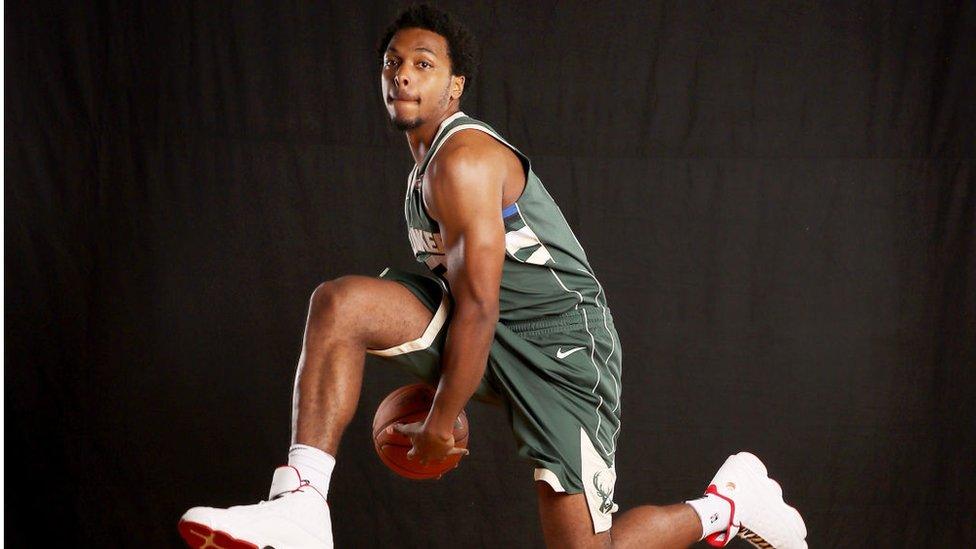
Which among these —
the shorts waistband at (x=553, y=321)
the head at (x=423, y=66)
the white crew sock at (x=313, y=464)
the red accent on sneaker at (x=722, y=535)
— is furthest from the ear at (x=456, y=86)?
the red accent on sneaker at (x=722, y=535)

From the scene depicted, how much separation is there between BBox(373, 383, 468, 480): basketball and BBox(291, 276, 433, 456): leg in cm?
38

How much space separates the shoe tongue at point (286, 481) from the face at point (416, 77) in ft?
2.90

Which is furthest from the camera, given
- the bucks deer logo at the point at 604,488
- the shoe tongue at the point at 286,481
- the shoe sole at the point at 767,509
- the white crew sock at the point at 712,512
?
the shoe sole at the point at 767,509

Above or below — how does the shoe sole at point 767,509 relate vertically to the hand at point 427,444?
below

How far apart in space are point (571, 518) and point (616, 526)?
19cm

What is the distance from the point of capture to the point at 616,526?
111 inches

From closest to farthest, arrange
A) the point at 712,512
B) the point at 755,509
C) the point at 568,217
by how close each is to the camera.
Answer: the point at 712,512, the point at 755,509, the point at 568,217

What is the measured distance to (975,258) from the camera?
4070 millimetres

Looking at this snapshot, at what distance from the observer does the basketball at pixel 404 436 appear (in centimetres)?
266

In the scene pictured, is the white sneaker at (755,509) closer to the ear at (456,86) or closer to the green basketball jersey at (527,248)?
the green basketball jersey at (527,248)

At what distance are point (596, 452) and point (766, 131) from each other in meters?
1.81

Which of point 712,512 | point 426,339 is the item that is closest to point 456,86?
point 426,339

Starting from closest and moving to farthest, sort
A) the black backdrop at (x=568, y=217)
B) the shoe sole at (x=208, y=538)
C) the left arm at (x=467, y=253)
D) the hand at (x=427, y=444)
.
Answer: the shoe sole at (x=208, y=538) < the left arm at (x=467, y=253) < the hand at (x=427, y=444) < the black backdrop at (x=568, y=217)

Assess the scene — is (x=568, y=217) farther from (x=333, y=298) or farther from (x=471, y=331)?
(x=333, y=298)
